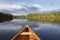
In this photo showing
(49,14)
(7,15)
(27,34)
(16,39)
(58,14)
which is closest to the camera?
(16,39)

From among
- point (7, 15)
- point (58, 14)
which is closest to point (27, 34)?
point (58, 14)

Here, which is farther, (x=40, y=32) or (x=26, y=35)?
(x=40, y=32)

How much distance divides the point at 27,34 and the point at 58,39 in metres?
7.75

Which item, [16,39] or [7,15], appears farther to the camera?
[7,15]

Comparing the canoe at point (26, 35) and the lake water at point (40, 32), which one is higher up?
the canoe at point (26, 35)

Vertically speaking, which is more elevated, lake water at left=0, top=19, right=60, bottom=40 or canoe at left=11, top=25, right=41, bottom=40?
canoe at left=11, top=25, right=41, bottom=40

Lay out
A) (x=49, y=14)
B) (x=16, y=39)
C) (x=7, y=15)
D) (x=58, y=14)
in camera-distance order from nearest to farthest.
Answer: (x=16, y=39)
(x=58, y=14)
(x=49, y=14)
(x=7, y=15)

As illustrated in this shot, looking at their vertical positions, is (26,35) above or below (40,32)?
above

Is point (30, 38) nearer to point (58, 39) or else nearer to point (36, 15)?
point (58, 39)

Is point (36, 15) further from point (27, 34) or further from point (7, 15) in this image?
point (27, 34)

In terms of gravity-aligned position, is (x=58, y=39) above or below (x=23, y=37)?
below

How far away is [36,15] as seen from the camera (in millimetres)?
157500

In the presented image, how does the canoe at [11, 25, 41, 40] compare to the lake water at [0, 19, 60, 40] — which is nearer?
the canoe at [11, 25, 41, 40]

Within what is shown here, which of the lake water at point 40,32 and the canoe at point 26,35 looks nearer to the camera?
the canoe at point 26,35
